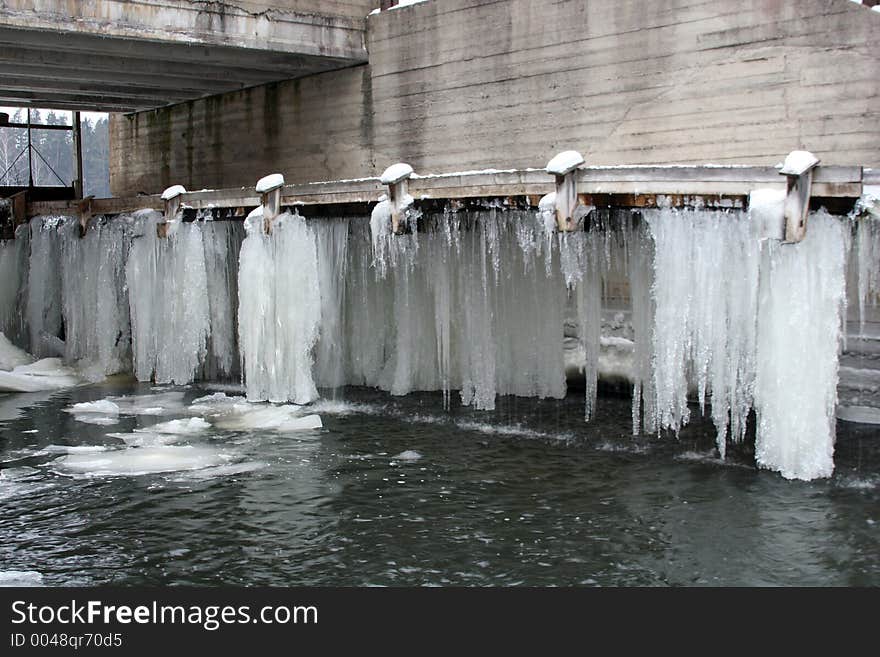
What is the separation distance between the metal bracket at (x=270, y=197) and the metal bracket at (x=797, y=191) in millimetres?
8286

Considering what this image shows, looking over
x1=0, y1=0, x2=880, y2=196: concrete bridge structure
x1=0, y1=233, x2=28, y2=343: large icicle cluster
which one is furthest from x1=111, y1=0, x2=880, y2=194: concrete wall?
x1=0, y1=233, x2=28, y2=343: large icicle cluster

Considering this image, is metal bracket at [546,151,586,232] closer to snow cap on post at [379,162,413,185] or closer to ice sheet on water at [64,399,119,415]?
snow cap on post at [379,162,413,185]

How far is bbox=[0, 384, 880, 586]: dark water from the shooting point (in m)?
9.22

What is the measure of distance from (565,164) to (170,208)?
865 cm

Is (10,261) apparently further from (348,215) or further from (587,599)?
(587,599)

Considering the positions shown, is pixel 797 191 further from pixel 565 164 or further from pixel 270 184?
pixel 270 184

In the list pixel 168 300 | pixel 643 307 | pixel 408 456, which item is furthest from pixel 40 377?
pixel 643 307

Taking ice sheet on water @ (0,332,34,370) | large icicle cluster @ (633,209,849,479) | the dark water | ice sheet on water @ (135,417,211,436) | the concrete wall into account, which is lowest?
the dark water

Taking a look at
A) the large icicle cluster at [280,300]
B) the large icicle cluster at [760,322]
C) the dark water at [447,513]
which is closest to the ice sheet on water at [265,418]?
the dark water at [447,513]

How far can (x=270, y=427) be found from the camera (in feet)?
51.1

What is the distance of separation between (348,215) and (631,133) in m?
4.55

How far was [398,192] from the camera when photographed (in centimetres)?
1457

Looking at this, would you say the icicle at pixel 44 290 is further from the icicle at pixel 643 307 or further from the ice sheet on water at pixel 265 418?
the icicle at pixel 643 307

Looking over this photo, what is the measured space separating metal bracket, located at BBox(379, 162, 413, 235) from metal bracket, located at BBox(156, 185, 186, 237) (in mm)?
5224
